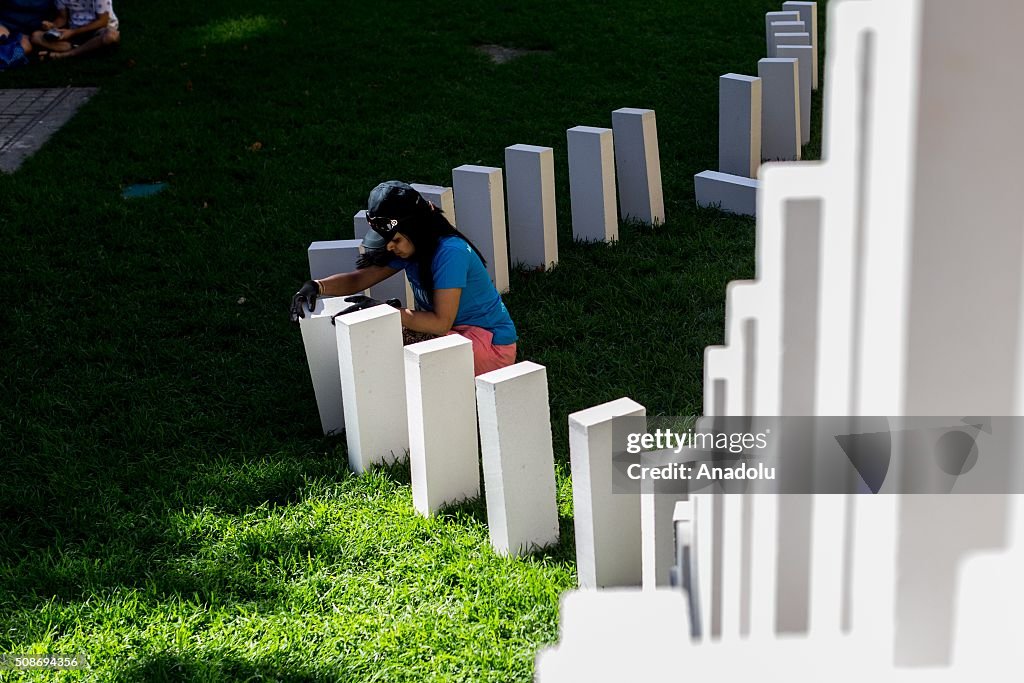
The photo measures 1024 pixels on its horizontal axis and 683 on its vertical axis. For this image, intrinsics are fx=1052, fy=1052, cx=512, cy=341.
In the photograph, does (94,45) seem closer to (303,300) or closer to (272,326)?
(272,326)

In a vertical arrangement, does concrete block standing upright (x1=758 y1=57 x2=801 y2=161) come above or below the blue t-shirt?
above

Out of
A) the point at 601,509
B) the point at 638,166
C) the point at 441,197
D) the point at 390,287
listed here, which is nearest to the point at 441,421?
the point at 601,509

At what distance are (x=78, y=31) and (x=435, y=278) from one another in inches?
309

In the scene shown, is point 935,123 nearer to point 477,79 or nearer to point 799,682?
point 799,682

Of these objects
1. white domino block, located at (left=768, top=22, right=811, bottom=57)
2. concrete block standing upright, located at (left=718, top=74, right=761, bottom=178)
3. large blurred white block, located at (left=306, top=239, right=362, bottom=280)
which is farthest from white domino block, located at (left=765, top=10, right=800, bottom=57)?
large blurred white block, located at (left=306, top=239, right=362, bottom=280)

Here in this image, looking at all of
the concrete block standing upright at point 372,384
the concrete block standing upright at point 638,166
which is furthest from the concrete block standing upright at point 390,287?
the concrete block standing upright at point 638,166

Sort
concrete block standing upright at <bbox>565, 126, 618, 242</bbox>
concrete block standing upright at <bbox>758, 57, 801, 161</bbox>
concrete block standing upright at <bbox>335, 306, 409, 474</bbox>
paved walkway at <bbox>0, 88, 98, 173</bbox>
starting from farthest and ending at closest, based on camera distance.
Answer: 1. paved walkway at <bbox>0, 88, 98, 173</bbox>
2. concrete block standing upright at <bbox>758, 57, 801, 161</bbox>
3. concrete block standing upright at <bbox>565, 126, 618, 242</bbox>
4. concrete block standing upright at <bbox>335, 306, 409, 474</bbox>

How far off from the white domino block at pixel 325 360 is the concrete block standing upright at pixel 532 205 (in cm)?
176

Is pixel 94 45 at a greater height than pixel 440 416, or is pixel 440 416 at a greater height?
pixel 94 45

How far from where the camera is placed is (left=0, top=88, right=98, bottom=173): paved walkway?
826 cm

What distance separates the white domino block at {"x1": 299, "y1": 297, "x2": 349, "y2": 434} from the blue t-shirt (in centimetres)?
39

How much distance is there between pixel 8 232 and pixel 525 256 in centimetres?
340

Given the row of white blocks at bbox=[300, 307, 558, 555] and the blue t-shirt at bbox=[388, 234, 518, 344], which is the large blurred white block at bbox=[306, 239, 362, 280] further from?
the row of white blocks at bbox=[300, 307, 558, 555]

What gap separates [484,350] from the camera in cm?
457
